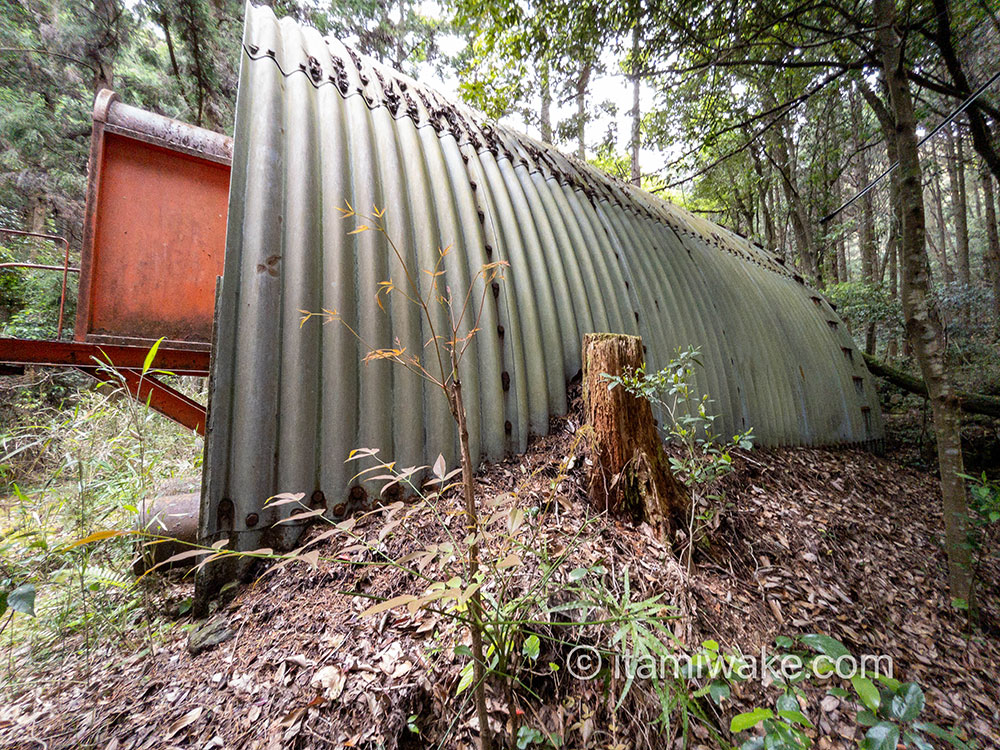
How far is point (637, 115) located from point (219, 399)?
13394 mm

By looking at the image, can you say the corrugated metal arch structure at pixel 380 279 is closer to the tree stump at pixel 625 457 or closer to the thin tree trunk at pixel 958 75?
the tree stump at pixel 625 457

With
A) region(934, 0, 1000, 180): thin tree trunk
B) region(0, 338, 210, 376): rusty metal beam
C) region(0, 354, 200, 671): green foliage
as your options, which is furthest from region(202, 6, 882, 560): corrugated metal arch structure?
region(934, 0, 1000, 180): thin tree trunk

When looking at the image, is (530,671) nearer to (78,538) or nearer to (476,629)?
(476,629)

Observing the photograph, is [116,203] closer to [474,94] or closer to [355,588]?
[355,588]

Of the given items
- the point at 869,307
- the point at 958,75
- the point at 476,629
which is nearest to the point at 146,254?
the point at 476,629

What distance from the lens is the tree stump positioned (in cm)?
211

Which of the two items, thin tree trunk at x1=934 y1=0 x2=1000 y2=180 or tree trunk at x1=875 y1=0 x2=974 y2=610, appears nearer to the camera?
tree trunk at x1=875 y1=0 x2=974 y2=610

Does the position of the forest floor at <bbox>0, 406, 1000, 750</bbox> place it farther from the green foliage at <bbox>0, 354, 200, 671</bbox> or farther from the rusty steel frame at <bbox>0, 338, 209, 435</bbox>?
the rusty steel frame at <bbox>0, 338, 209, 435</bbox>

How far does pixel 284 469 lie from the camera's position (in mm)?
1948

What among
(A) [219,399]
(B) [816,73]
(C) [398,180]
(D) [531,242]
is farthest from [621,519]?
(B) [816,73]

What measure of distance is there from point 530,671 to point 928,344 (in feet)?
10.4

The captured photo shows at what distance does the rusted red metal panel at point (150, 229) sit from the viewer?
2604 mm

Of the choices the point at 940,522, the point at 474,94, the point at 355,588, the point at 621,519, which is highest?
the point at 474,94

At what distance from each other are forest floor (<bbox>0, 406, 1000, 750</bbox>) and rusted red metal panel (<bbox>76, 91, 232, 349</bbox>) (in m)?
1.76
